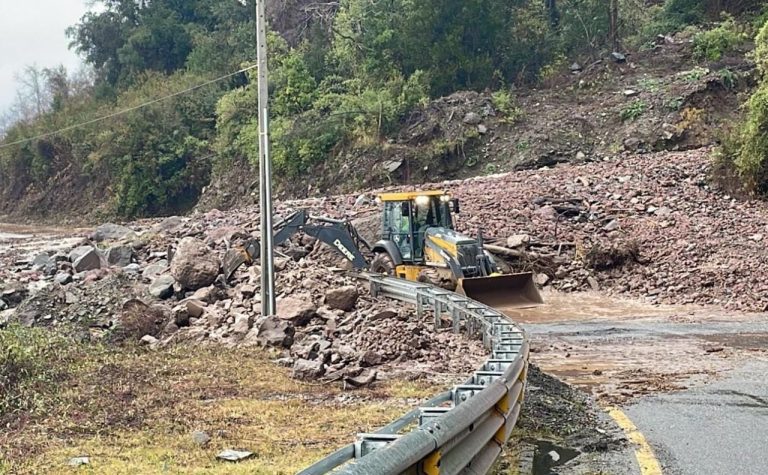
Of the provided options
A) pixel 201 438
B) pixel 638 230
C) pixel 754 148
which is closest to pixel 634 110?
pixel 754 148

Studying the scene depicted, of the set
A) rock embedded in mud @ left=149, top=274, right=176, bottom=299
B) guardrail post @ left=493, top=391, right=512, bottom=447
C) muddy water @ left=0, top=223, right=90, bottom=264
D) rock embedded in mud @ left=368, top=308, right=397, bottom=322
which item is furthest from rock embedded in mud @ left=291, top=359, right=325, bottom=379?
muddy water @ left=0, top=223, right=90, bottom=264

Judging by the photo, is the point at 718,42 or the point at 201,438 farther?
the point at 718,42

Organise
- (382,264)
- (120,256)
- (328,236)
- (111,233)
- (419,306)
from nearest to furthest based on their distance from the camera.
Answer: (419,306) < (382,264) < (328,236) < (120,256) < (111,233)

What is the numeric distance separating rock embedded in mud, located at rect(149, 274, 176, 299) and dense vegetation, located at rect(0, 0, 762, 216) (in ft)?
78.8

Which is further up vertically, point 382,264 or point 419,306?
point 382,264

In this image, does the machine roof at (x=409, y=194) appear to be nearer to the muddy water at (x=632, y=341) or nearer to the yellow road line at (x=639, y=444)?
the muddy water at (x=632, y=341)

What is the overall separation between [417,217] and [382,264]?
1334mm

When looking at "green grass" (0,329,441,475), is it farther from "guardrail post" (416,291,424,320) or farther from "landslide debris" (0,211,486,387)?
"guardrail post" (416,291,424,320)

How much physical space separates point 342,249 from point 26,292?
7.67 meters

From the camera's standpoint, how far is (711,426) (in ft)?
22.7

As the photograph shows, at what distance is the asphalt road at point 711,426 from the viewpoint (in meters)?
5.81

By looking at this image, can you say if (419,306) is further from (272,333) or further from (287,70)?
(287,70)

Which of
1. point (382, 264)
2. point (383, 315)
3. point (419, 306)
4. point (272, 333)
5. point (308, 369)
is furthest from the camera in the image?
point (382, 264)

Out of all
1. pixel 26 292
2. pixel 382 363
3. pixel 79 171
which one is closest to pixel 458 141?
pixel 26 292
